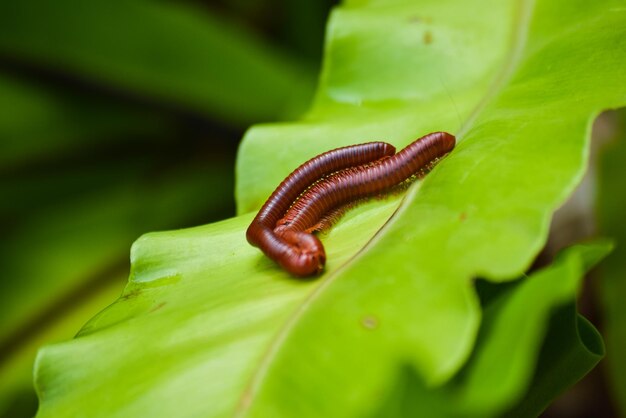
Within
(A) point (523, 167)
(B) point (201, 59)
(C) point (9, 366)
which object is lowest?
(C) point (9, 366)

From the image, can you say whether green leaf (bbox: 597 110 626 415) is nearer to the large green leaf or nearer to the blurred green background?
the large green leaf

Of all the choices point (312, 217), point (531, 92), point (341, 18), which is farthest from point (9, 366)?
point (531, 92)

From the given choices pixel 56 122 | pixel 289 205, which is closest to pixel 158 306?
pixel 289 205

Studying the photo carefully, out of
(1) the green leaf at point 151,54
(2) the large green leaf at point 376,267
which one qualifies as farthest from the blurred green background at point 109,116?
(2) the large green leaf at point 376,267

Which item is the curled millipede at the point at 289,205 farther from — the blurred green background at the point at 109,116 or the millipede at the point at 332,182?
the blurred green background at the point at 109,116

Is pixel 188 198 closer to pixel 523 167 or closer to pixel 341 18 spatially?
pixel 341 18

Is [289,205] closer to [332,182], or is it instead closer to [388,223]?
[332,182]
